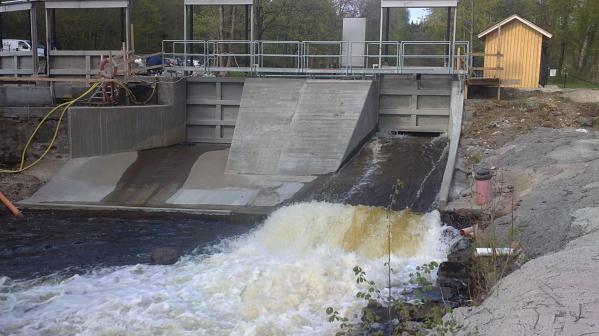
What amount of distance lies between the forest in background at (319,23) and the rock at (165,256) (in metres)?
23.8

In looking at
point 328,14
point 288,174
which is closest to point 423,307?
point 288,174

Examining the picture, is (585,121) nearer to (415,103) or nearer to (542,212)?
(415,103)

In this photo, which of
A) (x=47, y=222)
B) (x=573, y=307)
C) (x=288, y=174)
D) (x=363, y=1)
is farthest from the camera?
(x=363, y=1)

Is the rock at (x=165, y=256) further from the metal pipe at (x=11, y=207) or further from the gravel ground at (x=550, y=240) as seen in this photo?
the gravel ground at (x=550, y=240)

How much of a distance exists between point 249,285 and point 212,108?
1220 cm

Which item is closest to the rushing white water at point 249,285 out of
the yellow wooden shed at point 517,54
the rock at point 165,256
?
the rock at point 165,256

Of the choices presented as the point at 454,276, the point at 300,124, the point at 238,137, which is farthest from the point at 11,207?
the point at 454,276

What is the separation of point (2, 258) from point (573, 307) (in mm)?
10130

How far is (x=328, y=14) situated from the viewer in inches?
1500

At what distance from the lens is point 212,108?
2114 cm

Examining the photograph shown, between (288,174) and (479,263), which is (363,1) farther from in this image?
(479,263)

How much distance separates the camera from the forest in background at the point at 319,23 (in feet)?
119

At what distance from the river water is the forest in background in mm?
22538

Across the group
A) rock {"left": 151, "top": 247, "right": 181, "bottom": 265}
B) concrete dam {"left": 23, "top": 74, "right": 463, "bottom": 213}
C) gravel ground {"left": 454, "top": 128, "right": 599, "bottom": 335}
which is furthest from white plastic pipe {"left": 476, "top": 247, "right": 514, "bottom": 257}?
concrete dam {"left": 23, "top": 74, "right": 463, "bottom": 213}
